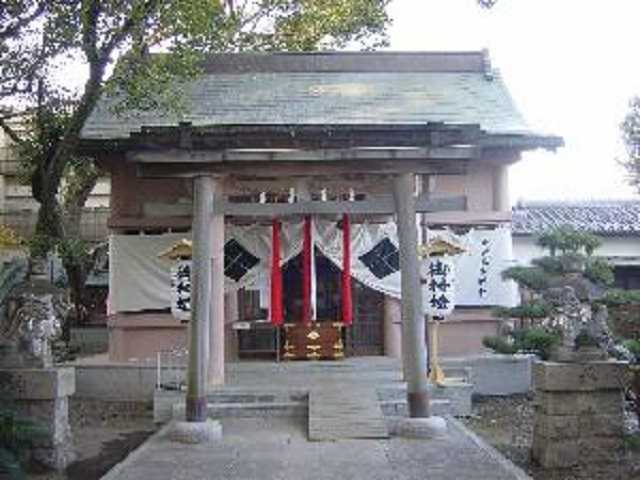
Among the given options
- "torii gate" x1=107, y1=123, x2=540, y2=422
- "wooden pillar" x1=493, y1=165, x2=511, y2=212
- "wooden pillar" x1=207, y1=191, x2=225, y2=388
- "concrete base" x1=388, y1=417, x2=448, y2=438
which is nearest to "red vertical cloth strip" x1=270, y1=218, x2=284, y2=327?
"wooden pillar" x1=207, y1=191, x2=225, y2=388

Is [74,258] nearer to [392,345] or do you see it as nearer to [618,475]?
[392,345]

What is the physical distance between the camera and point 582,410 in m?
10.3

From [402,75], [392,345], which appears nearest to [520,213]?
[402,75]

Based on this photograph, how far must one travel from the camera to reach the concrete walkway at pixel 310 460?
9.36 meters

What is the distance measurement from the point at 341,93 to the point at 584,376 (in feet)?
34.0

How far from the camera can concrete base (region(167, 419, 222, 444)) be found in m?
11.4

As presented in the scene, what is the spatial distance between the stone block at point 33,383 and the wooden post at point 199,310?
1.84 meters

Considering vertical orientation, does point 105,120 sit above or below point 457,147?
above

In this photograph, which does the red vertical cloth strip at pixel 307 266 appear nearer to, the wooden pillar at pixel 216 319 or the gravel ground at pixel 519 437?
the wooden pillar at pixel 216 319

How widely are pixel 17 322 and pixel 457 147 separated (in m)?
6.62

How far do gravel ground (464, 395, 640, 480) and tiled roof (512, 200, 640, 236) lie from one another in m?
11.1

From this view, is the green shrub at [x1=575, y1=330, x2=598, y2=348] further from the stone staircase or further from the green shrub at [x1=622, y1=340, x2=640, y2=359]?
the stone staircase

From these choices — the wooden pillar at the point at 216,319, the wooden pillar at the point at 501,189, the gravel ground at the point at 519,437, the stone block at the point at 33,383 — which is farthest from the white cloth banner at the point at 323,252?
the stone block at the point at 33,383

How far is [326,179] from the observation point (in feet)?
42.4
